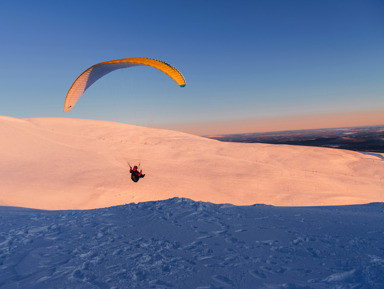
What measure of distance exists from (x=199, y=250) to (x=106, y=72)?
11.0 metres

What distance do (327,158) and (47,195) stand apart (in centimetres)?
2690

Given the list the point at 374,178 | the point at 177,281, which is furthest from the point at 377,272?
the point at 374,178

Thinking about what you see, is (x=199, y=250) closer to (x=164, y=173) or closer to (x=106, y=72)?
(x=106, y=72)

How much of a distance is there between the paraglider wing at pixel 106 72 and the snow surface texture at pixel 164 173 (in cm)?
584

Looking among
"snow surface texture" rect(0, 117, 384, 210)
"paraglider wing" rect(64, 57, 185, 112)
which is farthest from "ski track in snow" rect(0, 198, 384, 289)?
"paraglider wing" rect(64, 57, 185, 112)

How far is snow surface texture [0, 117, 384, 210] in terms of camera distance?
1392 cm

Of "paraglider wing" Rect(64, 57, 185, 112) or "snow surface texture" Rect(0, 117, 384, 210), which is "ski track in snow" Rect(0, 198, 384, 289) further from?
"paraglider wing" Rect(64, 57, 185, 112)

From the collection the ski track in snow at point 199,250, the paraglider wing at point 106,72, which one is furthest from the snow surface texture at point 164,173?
the paraglider wing at point 106,72


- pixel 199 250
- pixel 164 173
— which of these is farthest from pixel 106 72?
pixel 199 250

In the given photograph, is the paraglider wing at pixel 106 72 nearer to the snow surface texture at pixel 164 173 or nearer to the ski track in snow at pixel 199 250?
the snow surface texture at pixel 164 173

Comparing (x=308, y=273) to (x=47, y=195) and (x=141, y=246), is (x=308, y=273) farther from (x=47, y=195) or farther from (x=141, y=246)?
(x=47, y=195)

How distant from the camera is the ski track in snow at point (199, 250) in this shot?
5.11 meters

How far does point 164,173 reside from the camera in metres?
19.0

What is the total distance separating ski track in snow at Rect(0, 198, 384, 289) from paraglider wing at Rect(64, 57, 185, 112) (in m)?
6.22
